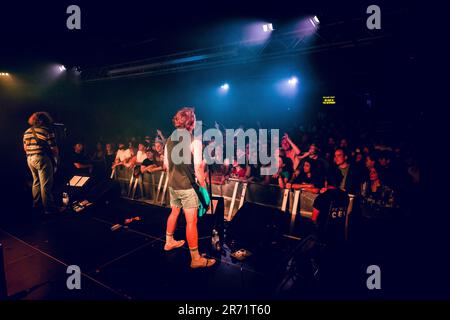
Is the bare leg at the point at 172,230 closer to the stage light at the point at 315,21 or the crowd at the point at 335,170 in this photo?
the crowd at the point at 335,170

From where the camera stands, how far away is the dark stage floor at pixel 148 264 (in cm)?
277

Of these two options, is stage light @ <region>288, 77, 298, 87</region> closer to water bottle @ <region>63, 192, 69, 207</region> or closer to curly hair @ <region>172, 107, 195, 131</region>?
curly hair @ <region>172, 107, 195, 131</region>

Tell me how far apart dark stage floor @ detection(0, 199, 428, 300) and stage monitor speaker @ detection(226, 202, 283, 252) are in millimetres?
167

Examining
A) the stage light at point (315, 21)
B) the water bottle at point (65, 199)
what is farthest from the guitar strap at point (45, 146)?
the stage light at point (315, 21)

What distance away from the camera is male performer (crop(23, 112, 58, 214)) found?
5.04 metres

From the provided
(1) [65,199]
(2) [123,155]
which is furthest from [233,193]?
(2) [123,155]

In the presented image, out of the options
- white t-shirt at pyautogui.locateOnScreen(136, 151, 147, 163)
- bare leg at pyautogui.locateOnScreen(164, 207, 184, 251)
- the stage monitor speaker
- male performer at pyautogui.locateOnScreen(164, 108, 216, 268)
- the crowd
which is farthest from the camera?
white t-shirt at pyautogui.locateOnScreen(136, 151, 147, 163)

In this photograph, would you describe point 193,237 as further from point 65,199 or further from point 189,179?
point 65,199

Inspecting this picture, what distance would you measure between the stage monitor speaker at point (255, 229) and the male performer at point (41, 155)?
400 centimetres

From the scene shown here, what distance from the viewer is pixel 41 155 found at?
16.8ft

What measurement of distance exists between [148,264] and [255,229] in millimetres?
1519

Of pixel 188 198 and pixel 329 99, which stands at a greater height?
pixel 329 99

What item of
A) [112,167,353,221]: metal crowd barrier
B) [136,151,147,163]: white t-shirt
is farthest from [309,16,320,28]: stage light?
[136,151,147,163]: white t-shirt
